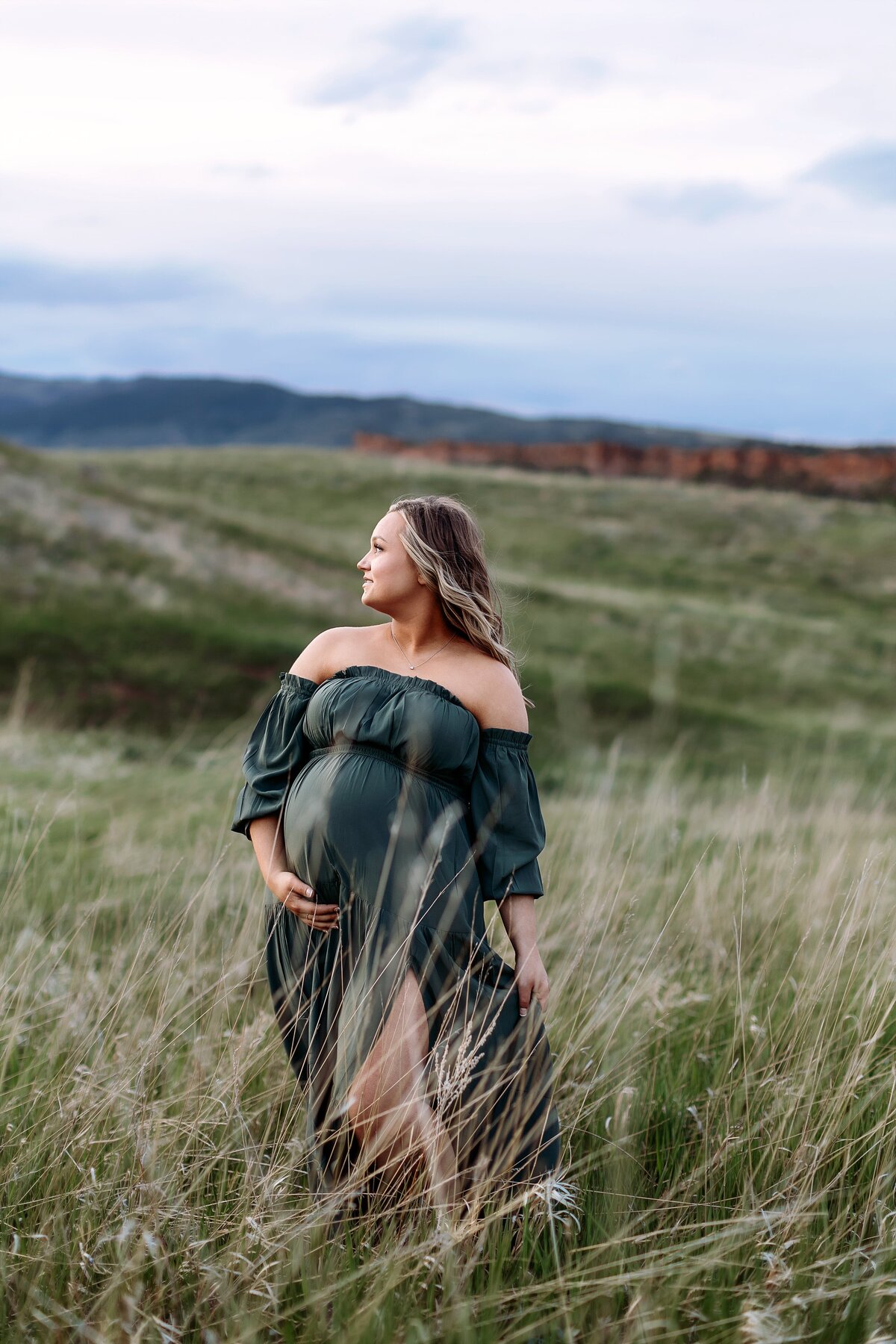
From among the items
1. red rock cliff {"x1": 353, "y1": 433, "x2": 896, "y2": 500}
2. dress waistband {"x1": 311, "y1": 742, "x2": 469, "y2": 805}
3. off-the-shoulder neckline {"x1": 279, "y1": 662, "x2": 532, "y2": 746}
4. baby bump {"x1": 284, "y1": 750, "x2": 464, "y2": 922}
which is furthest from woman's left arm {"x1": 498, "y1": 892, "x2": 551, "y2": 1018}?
red rock cliff {"x1": 353, "y1": 433, "x2": 896, "y2": 500}

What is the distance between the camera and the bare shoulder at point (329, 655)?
350 centimetres

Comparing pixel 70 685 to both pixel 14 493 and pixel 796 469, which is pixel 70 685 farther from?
pixel 796 469

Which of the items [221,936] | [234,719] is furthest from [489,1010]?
[234,719]

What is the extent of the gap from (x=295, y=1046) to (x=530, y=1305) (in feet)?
3.48

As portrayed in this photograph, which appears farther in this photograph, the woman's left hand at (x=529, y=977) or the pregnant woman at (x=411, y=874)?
the woman's left hand at (x=529, y=977)

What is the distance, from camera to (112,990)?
4.53 metres

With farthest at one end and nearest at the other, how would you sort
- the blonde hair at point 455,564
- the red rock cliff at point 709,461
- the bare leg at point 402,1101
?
1. the red rock cliff at point 709,461
2. the blonde hair at point 455,564
3. the bare leg at point 402,1101

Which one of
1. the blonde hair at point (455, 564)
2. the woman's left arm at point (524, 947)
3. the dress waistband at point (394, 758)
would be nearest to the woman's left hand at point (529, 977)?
the woman's left arm at point (524, 947)

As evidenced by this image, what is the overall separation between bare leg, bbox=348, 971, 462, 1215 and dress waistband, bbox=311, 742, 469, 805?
0.55 meters

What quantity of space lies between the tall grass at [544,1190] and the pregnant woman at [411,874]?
19 centimetres

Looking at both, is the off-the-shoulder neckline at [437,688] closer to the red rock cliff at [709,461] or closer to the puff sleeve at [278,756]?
the puff sleeve at [278,756]

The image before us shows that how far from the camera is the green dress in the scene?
10.2ft

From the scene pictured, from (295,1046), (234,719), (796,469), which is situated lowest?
(234,719)

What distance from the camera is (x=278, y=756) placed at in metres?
3.49
